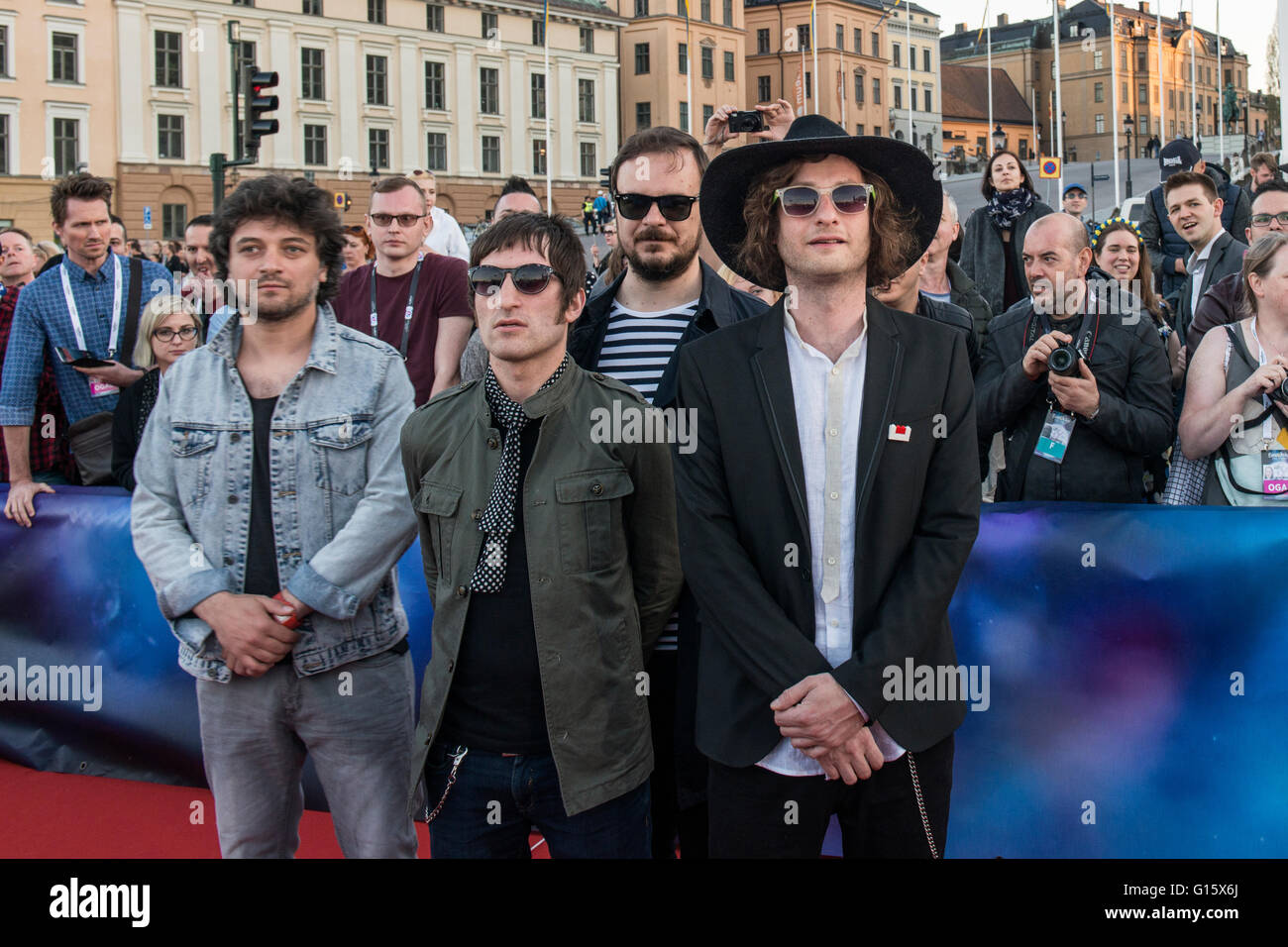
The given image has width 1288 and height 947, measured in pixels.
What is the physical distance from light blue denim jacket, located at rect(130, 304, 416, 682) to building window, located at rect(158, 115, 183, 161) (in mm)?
49945

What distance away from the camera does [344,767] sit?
3340 mm

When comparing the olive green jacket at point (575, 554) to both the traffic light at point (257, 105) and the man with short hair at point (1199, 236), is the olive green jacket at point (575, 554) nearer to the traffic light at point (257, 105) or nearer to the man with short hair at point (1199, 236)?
the man with short hair at point (1199, 236)

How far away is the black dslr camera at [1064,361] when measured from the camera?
13.6 feet

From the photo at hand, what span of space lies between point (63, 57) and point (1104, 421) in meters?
50.9

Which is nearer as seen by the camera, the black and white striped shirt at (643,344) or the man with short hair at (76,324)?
the black and white striped shirt at (643,344)

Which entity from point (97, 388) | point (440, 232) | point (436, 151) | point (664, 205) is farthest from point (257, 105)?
point (436, 151)

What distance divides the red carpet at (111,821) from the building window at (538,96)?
5891cm

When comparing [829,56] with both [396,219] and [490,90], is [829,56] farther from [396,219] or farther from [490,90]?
[396,219]

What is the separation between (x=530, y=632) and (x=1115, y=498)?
2436mm

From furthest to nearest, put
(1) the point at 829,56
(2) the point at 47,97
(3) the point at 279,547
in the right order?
(1) the point at 829,56 < (2) the point at 47,97 < (3) the point at 279,547

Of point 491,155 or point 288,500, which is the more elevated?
point 491,155

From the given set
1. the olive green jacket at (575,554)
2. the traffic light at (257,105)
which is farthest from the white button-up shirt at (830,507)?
the traffic light at (257,105)

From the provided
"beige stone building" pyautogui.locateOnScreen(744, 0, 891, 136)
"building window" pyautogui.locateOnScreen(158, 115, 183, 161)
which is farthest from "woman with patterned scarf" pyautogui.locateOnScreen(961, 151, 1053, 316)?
"beige stone building" pyautogui.locateOnScreen(744, 0, 891, 136)

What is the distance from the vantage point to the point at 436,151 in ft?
188
